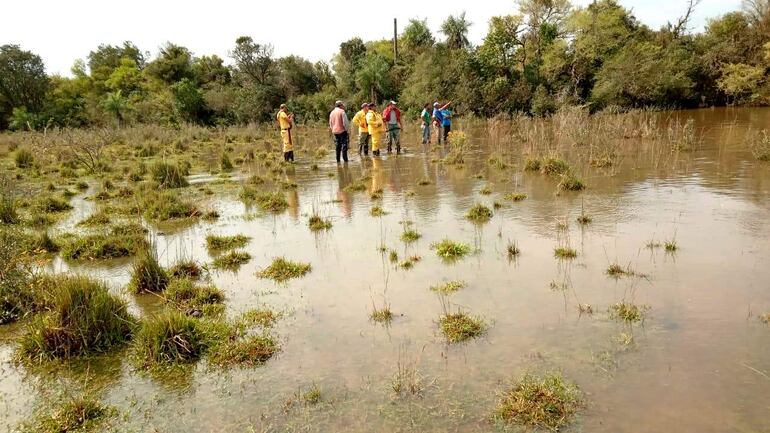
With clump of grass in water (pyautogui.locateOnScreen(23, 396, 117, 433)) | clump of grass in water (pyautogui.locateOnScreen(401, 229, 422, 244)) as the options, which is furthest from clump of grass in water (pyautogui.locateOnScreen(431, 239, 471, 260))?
clump of grass in water (pyautogui.locateOnScreen(23, 396, 117, 433))

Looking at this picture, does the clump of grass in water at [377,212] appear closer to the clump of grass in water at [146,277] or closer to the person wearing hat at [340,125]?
the clump of grass in water at [146,277]

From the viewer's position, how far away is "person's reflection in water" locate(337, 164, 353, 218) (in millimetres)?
9703

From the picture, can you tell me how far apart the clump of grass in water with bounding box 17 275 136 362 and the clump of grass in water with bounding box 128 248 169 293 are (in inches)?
42.0

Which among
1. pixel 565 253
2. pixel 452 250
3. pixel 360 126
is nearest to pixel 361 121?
pixel 360 126

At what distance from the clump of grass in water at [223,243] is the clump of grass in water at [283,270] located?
1.33m

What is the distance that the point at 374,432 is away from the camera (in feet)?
11.2

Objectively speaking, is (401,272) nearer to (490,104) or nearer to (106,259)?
(106,259)

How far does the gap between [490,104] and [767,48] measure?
60.2 ft

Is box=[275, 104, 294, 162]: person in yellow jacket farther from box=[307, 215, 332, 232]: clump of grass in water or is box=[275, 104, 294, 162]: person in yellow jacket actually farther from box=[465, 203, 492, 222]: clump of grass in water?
box=[465, 203, 492, 222]: clump of grass in water

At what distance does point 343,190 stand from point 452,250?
5355mm

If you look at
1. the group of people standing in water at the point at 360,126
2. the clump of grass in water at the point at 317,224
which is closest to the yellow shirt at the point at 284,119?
the group of people standing in water at the point at 360,126

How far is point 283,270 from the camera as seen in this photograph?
6.43 m

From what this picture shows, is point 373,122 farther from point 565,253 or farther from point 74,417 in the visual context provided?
point 74,417

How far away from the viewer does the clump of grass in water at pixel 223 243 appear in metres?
7.63
